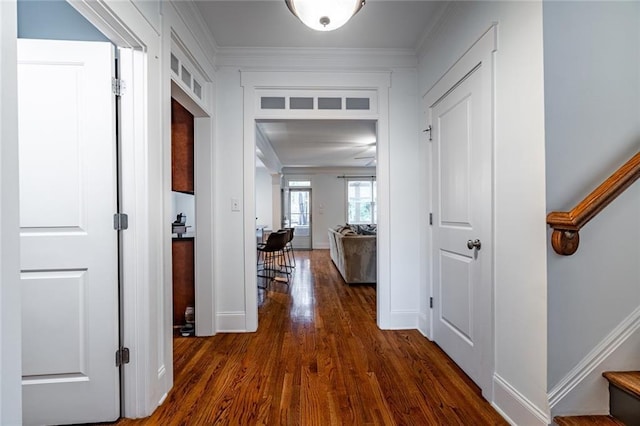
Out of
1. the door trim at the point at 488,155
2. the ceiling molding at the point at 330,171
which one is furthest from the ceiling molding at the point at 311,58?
the ceiling molding at the point at 330,171

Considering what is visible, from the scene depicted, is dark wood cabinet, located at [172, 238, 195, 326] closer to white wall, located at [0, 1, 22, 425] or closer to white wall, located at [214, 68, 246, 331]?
white wall, located at [214, 68, 246, 331]

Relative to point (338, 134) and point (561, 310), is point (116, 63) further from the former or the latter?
point (338, 134)

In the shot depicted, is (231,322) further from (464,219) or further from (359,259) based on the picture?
(359,259)

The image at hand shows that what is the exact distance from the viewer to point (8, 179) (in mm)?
833

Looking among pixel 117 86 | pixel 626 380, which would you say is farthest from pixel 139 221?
pixel 626 380

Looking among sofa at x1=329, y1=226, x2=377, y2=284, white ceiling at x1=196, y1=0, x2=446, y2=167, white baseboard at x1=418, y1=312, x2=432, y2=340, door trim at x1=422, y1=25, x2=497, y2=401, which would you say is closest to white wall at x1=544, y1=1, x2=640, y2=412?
door trim at x1=422, y1=25, x2=497, y2=401

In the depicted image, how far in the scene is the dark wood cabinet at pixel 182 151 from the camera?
276 cm

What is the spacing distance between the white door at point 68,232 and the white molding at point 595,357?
2163 millimetres

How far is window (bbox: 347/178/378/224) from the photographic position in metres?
9.20

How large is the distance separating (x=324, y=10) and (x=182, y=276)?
2.49 metres

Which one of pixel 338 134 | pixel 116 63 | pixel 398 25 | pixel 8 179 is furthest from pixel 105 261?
pixel 338 134

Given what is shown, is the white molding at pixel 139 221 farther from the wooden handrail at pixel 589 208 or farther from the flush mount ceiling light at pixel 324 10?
the wooden handrail at pixel 589 208

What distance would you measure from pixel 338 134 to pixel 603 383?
4.65 meters

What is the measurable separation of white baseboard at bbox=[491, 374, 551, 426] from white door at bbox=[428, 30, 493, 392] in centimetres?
8
